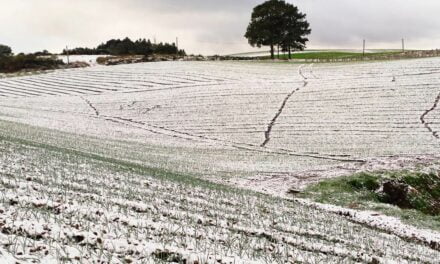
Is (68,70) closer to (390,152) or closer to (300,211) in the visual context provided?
(390,152)

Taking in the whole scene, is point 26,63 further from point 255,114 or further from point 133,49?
point 255,114

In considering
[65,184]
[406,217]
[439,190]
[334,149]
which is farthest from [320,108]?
[65,184]

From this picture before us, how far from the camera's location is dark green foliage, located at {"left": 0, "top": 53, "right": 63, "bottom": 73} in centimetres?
10438

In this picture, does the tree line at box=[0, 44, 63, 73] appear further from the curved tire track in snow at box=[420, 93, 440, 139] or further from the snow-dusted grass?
the snow-dusted grass

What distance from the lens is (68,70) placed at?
10081 centimetres

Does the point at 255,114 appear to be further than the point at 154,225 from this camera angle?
Yes

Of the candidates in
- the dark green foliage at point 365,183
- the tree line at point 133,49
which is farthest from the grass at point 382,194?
the tree line at point 133,49

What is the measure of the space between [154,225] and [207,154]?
2667cm

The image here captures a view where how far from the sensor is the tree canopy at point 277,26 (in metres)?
118

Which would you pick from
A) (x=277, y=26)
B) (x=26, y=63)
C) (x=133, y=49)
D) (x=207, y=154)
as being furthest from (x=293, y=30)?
(x=207, y=154)

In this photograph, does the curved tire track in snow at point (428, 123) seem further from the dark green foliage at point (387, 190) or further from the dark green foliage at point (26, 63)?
the dark green foliage at point (26, 63)

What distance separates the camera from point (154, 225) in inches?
444

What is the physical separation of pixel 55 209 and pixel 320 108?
46.5 metres

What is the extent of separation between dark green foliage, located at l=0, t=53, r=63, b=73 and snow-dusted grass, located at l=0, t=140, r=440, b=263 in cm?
9148
